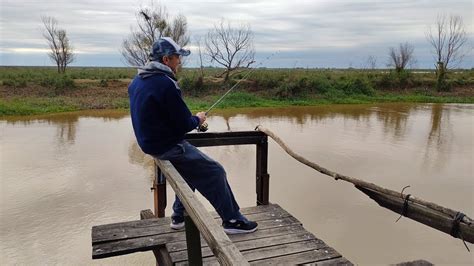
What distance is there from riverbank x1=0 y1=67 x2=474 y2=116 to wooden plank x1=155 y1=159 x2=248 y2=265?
13.5 m

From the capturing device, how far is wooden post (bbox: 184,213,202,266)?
1.75 metres

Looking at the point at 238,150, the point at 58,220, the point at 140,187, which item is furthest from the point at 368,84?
the point at 58,220

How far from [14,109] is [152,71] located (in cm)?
1349

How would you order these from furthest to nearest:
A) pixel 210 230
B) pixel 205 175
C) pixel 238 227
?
1. pixel 238 227
2. pixel 205 175
3. pixel 210 230

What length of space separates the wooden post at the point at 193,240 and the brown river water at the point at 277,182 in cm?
239

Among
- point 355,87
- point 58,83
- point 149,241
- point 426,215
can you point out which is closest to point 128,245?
point 149,241

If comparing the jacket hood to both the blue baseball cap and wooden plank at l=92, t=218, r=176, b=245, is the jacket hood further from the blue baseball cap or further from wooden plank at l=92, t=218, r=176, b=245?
wooden plank at l=92, t=218, r=176, b=245

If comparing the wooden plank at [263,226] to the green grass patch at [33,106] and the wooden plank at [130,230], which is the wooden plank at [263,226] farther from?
the green grass patch at [33,106]

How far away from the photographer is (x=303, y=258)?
2348 mm

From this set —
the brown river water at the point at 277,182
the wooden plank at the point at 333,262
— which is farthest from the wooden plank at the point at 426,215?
the brown river water at the point at 277,182

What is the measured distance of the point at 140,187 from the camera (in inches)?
240

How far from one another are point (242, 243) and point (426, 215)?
3.62ft

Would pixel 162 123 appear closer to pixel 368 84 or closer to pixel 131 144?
pixel 131 144

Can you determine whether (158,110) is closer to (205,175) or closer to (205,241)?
(205,175)
